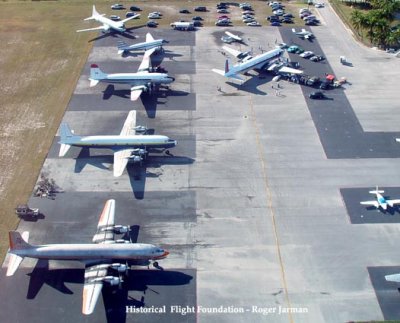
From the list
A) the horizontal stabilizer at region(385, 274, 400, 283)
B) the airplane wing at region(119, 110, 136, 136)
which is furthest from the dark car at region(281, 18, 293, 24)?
the horizontal stabilizer at region(385, 274, 400, 283)

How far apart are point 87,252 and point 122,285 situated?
685 cm

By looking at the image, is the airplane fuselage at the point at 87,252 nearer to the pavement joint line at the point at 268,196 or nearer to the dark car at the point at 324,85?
the pavement joint line at the point at 268,196

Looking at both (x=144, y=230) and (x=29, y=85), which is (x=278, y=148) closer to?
(x=144, y=230)

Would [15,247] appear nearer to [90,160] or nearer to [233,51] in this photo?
[90,160]

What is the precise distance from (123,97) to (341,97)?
50798 mm

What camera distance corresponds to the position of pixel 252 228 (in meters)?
75.0

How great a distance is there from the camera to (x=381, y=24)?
128m

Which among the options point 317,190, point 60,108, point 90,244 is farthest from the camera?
point 60,108

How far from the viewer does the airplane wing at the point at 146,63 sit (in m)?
115

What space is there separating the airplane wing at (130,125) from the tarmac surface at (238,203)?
11.2 feet

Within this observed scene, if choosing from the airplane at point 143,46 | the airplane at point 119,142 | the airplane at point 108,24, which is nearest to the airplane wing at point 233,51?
the airplane at point 143,46

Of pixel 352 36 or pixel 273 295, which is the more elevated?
pixel 352 36

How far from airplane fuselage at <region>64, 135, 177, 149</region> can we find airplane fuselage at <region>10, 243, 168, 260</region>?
26832 millimetres

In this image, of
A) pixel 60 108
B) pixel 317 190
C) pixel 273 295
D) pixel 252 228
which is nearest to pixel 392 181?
pixel 317 190
